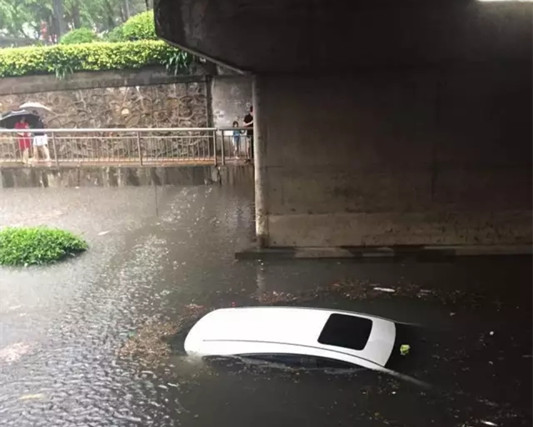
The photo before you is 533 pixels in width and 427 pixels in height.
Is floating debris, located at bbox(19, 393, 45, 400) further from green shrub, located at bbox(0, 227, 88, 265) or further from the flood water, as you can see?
green shrub, located at bbox(0, 227, 88, 265)

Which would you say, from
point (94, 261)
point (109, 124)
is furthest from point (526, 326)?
point (109, 124)

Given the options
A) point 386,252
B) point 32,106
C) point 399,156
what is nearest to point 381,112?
point 399,156

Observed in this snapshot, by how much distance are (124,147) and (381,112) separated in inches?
401

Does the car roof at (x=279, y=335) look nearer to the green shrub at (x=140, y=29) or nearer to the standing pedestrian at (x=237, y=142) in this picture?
the standing pedestrian at (x=237, y=142)

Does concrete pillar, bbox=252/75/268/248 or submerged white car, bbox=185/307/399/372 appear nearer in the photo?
submerged white car, bbox=185/307/399/372

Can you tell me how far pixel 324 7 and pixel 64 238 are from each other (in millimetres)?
5858

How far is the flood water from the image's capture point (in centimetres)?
533

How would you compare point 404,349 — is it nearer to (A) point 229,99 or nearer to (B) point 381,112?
(B) point 381,112

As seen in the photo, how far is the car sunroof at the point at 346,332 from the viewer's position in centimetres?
522

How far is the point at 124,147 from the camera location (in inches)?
691

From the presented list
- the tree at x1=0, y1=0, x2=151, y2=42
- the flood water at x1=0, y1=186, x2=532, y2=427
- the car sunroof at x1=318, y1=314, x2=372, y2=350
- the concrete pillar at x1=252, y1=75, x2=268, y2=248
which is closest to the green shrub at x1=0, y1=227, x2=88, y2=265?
the flood water at x1=0, y1=186, x2=532, y2=427

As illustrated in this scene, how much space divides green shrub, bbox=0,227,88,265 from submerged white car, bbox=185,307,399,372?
5.13m

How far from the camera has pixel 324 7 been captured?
8.64 metres

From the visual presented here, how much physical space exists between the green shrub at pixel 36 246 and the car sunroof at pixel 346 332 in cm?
610
